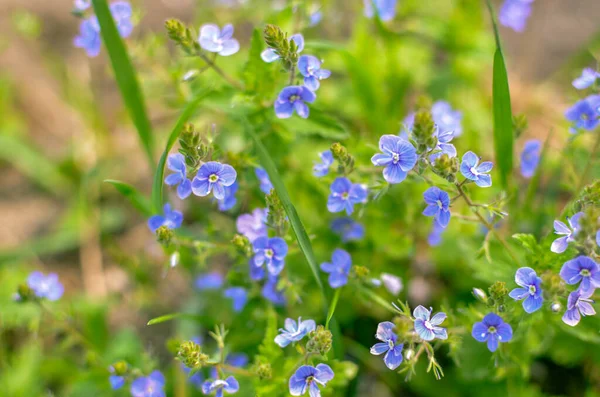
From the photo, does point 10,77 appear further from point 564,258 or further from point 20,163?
point 564,258

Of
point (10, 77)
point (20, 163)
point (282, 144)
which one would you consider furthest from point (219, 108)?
point (10, 77)

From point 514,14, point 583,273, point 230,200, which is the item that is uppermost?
point 514,14

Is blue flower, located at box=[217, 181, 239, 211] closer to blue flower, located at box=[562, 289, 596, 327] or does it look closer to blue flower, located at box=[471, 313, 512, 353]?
blue flower, located at box=[471, 313, 512, 353]

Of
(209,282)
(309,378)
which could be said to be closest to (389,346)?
(309,378)

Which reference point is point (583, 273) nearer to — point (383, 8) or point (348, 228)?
point (348, 228)

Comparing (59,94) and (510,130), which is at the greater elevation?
(510,130)

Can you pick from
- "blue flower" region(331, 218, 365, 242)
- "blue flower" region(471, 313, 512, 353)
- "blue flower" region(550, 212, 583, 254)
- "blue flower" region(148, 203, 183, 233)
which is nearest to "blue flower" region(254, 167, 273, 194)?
"blue flower" region(148, 203, 183, 233)
